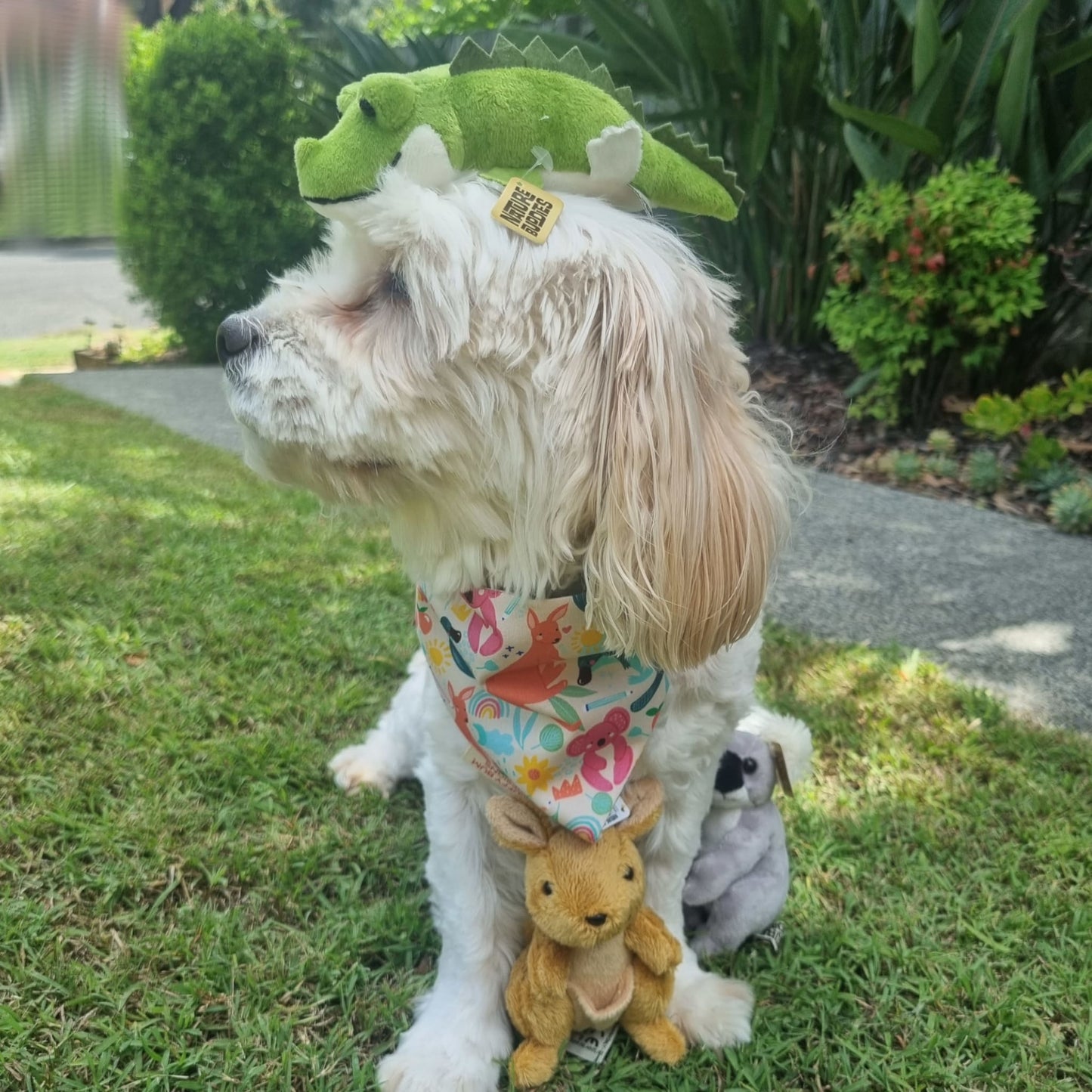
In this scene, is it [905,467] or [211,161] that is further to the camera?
[211,161]

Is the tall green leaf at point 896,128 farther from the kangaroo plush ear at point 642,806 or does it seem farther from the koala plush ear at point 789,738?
the kangaroo plush ear at point 642,806

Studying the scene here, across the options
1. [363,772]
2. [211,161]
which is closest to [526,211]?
[363,772]

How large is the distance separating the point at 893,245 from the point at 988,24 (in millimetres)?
1153

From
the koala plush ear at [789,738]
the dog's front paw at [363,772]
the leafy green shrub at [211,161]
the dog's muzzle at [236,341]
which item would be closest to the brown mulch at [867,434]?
the koala plush ear at [789,738]

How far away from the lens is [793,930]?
203 centimetres

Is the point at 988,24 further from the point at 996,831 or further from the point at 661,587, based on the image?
the point at 661,587

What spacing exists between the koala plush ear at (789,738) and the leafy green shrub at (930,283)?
3.42 metres

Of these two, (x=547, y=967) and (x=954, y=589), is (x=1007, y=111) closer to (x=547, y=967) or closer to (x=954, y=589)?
(x=954, y=589)

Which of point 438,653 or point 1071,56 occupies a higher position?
point 1071,56

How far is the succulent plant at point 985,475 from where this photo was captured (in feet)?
15.9

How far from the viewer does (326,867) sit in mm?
2088

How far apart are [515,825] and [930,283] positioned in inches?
169

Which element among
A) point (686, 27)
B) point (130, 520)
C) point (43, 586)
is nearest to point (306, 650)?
point (43, 586)

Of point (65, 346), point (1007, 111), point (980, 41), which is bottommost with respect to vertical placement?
point (65, 346)
